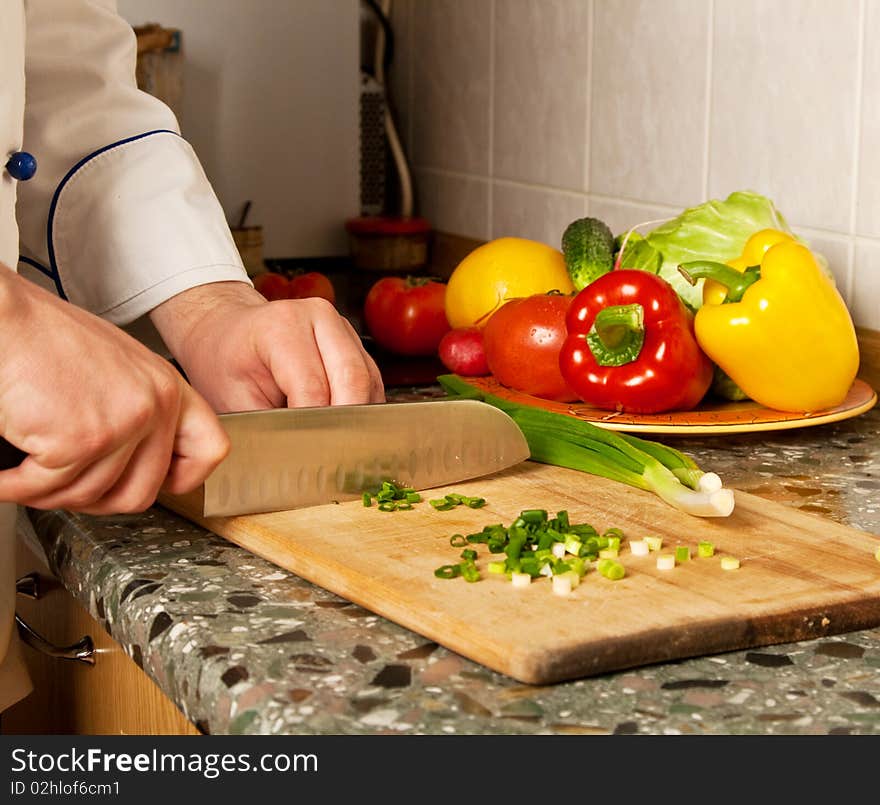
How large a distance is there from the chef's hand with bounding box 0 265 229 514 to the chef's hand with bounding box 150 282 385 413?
225 mm

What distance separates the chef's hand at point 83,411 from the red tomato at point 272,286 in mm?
985

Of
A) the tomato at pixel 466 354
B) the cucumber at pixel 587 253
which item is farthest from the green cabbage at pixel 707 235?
the tomato at pixel 466 354

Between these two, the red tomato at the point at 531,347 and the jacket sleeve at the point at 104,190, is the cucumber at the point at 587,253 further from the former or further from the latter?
the jacket sleeve at the point at 104,190

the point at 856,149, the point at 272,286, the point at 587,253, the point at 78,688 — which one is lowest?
the point at 78,688

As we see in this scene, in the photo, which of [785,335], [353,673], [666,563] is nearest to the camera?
[353,673]

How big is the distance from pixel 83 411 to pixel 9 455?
2.6 inches

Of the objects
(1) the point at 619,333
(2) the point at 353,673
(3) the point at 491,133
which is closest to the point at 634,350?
(1) the point at 619,333

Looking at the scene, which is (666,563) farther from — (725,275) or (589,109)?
(589,109)

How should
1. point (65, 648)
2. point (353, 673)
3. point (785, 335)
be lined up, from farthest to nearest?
point (785, 335)
point (65, 648)
point (353, 673)

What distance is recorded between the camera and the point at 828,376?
3.81 feet

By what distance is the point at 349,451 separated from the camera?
0.93 m

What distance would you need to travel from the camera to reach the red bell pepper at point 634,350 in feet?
3.78

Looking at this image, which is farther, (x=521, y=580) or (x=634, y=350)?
(x=634, y=350)
